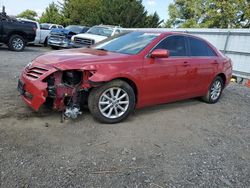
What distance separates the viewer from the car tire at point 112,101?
441cm

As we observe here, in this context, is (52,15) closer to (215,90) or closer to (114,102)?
(215,90)

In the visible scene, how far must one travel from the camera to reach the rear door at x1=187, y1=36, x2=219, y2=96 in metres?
5.83

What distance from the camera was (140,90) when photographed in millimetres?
4836

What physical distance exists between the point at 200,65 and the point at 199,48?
1.54 ft

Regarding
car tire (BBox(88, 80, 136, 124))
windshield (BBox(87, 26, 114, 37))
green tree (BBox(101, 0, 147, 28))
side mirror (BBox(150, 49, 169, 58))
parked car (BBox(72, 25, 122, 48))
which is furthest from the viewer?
green tree (BBox(101, 0, 147, 28))

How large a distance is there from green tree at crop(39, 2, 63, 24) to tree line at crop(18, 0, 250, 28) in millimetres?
322

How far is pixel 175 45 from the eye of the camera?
18.3 ft

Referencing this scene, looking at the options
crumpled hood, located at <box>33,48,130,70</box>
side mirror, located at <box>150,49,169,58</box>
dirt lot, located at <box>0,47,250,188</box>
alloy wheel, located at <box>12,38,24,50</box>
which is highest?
side mirror, located at <box>150,49,169,58</box>

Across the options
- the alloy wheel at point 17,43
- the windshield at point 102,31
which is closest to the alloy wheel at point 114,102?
the alloy wheel at point 17,43

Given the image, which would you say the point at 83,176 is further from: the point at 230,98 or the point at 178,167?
the point at 230,98

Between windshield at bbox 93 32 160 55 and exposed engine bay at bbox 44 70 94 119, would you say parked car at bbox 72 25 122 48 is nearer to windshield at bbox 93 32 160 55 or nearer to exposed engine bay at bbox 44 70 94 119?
windshield at bbox 93 32 160 55

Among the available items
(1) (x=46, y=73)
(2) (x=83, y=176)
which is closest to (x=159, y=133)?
(2) (x=83, y=176)

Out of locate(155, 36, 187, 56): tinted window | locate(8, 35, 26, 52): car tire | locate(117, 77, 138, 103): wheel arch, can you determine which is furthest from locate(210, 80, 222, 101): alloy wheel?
locate(8, 35, 26, 52): car tire

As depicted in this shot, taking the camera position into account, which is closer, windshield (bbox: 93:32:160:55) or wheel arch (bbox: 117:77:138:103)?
wheel arch (bbox: 117:77:138:103)
